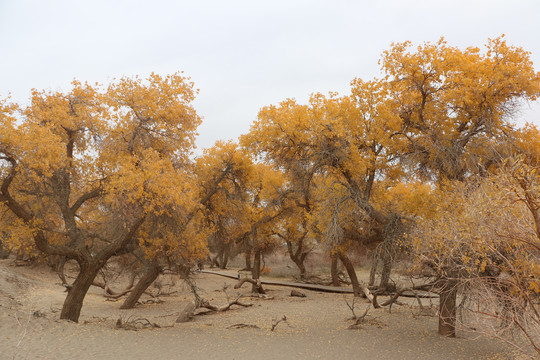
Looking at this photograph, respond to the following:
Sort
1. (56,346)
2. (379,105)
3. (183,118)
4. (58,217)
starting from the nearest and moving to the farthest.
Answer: (56,346)
(379,105)
(183,118)
(58,217)

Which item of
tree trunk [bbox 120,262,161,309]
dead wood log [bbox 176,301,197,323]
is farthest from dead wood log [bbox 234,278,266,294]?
dead wood log [bbox 176,301,197,323]

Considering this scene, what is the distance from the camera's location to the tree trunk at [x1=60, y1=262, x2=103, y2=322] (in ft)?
40.4

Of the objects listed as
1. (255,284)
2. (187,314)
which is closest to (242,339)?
(187,314)

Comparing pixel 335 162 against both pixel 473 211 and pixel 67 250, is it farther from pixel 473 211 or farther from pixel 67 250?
pixel 67 250

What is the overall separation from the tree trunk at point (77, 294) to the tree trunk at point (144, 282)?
9.61ft

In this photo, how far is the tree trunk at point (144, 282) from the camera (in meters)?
15.9

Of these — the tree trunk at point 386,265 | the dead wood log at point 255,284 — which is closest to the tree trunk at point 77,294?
the tree trunk at point 386,265

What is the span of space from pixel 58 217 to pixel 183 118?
7.11m

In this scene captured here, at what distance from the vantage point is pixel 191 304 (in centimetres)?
1452

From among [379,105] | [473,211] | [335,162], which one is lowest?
[473,211]

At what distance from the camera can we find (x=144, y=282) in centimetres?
1705

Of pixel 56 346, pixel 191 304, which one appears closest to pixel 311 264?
pixel 191 304

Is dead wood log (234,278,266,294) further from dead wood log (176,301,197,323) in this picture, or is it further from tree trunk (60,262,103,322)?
tree trunk (60,262,103,322)

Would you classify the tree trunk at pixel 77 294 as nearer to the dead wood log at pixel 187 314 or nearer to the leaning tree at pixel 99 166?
the leaning tree at pixel 99 166
